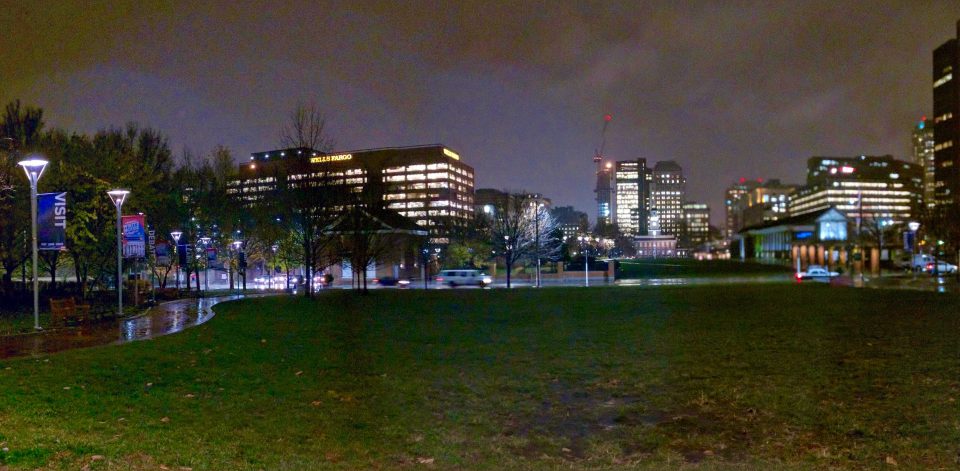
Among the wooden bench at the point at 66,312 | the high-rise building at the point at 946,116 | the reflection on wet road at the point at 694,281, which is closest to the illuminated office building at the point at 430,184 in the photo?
the reflection on wet road at the point at 694,281

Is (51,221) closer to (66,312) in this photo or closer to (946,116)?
(66,312)

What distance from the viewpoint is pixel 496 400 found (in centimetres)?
1009

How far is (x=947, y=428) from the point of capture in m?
8.11

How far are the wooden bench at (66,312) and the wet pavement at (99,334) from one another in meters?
0.74

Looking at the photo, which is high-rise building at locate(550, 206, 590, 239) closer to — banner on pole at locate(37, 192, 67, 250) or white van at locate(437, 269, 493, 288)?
white van at locate(437, 269, 493, 288)

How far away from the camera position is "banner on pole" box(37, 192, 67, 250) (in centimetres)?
1991

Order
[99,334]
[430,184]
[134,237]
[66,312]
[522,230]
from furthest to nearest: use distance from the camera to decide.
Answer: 1. [430,184]
2. [522,230]
3. [134,237]
4. [66,312]
5. [99,334]

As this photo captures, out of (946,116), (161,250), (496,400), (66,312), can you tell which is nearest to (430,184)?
(946,116)

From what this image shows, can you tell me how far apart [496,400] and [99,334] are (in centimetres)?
1384

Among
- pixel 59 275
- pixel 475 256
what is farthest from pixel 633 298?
pixel 59 275

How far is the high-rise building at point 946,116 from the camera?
15000 cm

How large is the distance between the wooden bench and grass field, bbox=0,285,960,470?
6.61m

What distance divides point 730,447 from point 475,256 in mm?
65082

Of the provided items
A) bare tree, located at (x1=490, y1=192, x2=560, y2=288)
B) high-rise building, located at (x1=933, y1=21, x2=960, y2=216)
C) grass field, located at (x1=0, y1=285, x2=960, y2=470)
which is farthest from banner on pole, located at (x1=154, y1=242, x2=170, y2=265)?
high-rise building, located at (x1=933, y1=21, x2=960, y2=216)
